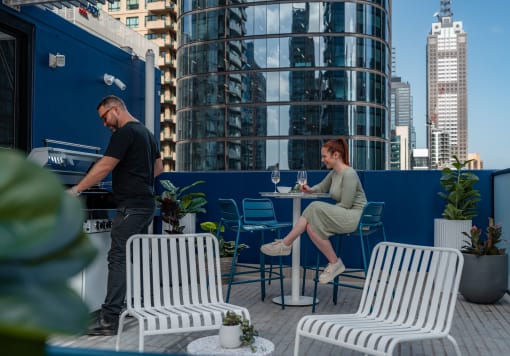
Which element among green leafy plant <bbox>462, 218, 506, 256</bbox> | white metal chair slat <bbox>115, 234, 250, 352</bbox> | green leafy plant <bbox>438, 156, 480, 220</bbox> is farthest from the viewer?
green leafy plant <bbox>438, 156, 480, 220</bbox>

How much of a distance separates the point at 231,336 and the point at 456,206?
4430 millimetres

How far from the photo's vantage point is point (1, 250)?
5.1 inches

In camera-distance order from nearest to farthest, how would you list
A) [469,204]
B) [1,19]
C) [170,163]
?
[1,19]
[469,204]
[170,163]

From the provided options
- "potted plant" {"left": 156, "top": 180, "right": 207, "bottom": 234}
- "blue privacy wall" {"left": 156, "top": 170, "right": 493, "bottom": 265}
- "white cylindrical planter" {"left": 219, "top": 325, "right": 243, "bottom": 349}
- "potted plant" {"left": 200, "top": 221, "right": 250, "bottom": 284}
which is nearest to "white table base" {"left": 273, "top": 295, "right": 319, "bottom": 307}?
"potted plant" {"left": 200, "top": 221, "right": 250, "bottom": 284}

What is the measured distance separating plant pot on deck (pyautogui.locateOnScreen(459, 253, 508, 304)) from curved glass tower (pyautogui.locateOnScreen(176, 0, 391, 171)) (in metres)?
28.0

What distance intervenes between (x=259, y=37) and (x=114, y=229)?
107ft

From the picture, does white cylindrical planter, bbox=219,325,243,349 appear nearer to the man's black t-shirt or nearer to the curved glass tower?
the man's black t-shirt

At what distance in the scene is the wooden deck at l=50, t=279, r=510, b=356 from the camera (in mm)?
3951

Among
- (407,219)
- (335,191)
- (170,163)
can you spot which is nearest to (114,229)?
(335,191)

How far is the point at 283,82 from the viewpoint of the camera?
3484 cm

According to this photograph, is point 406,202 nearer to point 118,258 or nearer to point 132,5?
point 118,258

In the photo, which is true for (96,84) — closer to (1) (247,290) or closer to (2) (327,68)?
(1) (247,290)

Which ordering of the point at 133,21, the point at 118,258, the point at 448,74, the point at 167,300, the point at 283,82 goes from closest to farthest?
the point at 167,300
the point at 118,258
the point at 283,82
the point at 133,21
the point at 448,74

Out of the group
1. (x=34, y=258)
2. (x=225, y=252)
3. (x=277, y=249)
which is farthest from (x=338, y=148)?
(x=34, y=258)
